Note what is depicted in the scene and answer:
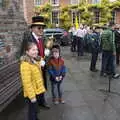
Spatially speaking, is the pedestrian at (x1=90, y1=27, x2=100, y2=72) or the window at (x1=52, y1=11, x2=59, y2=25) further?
the window at (x1=52, y1=11, x2=59, y2=25)

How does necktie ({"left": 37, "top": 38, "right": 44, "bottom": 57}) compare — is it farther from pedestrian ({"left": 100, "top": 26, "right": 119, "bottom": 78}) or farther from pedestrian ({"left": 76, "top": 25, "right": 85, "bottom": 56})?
pedestrian ({"left": 76, "top": 25, "right": 85, "bottom": 56})

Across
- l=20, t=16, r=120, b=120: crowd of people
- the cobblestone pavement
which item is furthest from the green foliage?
the cobblestone pavement

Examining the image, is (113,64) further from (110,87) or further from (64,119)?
(64,119)

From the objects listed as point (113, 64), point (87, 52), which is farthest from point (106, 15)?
point (113, 64)

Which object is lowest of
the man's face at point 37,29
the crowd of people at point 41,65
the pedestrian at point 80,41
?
the pedestrian at point 80,41

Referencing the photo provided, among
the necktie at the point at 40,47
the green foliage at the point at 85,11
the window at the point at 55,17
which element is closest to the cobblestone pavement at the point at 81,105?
the necktie at the point at 40,47

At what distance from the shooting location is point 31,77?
569cm

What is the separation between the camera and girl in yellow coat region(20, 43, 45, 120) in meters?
5.53

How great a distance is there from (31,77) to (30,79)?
10 cm

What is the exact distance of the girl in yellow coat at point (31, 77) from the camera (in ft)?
18.1

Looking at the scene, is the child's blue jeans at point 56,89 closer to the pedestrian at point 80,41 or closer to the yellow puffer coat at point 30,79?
the yellow puffer coat at point 30,79

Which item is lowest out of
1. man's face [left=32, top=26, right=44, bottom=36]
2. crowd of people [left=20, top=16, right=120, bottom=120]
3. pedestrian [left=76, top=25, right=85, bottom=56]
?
pedestrian [left=76, top=25, right=85, bottom=56]

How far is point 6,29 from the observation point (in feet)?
27.9

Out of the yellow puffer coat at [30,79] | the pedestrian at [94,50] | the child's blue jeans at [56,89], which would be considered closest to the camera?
the yellow puffer coat at [30,79]
